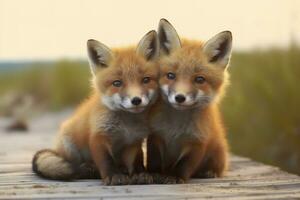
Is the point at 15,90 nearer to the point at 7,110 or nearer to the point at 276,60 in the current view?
the point at 7,110

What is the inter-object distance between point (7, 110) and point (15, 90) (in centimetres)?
202

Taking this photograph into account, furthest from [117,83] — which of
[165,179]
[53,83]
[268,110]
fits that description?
[53,83]

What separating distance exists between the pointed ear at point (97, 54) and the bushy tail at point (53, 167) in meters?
0.65

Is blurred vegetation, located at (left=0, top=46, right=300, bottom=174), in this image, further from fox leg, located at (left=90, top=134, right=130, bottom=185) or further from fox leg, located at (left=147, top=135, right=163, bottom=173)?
fox leg, located at (left=90, top=134, right=130, bottom=185)

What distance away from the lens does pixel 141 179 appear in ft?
14.0

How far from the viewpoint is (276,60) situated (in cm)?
736

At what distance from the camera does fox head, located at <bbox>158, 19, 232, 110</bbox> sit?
412 centimetres

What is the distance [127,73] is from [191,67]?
400 mm

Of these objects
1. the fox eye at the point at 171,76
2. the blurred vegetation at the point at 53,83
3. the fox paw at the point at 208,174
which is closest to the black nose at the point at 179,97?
the fox eye at the point at 171,76

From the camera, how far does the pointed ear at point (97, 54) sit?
4395mm

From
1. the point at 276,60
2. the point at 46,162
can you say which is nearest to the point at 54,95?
the point at 276,60

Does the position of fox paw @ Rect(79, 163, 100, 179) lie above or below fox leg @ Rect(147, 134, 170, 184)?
below

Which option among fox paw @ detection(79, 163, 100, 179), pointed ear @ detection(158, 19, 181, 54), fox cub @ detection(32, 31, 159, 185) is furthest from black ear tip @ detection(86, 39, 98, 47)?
fox paw @ detection(79, 163, 100, 179)

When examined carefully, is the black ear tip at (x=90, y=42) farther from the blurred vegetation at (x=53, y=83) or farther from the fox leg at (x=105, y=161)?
the blurred vegetation at (x=53, y=83)
